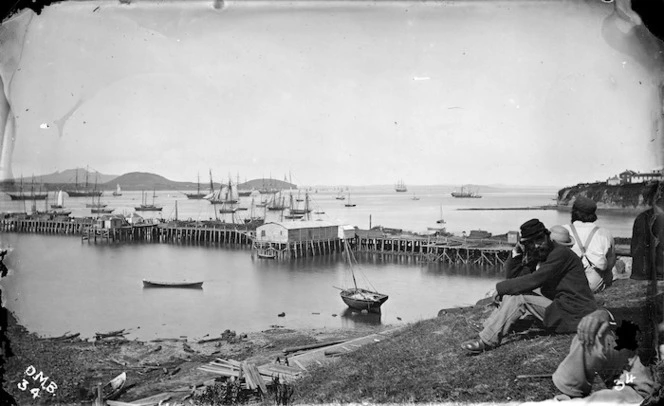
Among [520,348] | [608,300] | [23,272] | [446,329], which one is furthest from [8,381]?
[608,300]

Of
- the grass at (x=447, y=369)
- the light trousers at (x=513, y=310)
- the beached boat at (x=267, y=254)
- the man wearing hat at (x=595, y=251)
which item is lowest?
the beached boat at (x=267, y=254)

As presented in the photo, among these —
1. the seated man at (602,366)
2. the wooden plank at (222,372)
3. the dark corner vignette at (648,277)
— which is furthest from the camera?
the wooden plank at (222,372)

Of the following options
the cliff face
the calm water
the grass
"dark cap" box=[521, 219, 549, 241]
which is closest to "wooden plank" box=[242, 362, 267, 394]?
the grass

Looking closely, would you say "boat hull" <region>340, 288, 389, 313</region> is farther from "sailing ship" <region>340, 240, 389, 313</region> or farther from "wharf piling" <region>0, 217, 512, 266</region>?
"wharf piling" <region>0, 217, 512, 266</region>

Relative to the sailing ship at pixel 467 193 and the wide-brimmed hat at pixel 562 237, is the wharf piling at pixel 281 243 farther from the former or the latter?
the wide-brimmed hat at pixel 562 237

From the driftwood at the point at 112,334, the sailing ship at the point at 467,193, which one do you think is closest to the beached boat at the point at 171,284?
the driftwood at the point at 112,334

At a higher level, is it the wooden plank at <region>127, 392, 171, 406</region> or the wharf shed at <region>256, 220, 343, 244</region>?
the wharf shed at <region>256, 220, 343, 244</region>

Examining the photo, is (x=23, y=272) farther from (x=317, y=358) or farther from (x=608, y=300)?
(x=608, y=300)
